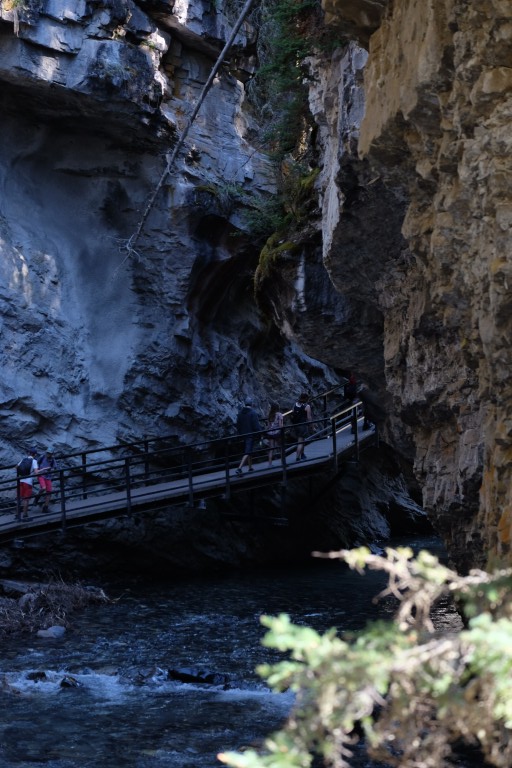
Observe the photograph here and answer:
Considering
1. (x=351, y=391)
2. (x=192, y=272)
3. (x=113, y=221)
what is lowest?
(x=351, y=391)

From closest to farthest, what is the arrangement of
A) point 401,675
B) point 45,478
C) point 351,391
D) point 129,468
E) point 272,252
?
1. point 401,675
2. point 45,478
3. point 129,468
4. point 272,252
5. point 351,391

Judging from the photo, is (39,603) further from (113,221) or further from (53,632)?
(113,221)

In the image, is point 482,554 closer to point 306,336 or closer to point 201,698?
point 201,698

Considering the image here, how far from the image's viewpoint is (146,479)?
59.4ft

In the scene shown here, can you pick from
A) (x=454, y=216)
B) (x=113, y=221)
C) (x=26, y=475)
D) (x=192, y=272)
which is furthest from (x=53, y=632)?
(x=113, y=221)

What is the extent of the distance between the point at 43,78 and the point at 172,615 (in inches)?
400

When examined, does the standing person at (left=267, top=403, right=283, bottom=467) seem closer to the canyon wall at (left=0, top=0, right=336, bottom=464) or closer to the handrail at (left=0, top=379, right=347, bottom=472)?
the handrail at (left=0, top=379, right=347, bottom=472)

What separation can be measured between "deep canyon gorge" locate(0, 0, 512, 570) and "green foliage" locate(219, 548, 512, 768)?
22.2 ft

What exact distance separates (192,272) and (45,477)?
5661 mm

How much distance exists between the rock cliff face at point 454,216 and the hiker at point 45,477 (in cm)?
650

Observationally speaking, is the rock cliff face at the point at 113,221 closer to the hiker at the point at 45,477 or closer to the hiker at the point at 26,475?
the hiker at the point at 45,477

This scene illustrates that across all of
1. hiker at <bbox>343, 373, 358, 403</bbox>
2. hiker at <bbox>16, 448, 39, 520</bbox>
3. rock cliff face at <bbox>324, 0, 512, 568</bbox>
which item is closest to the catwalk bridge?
hiker at <bbox>16, 448, 39, 520</bbox>

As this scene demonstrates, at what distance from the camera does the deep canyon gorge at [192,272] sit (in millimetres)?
12211

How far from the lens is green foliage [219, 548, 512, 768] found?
2.91 meters
